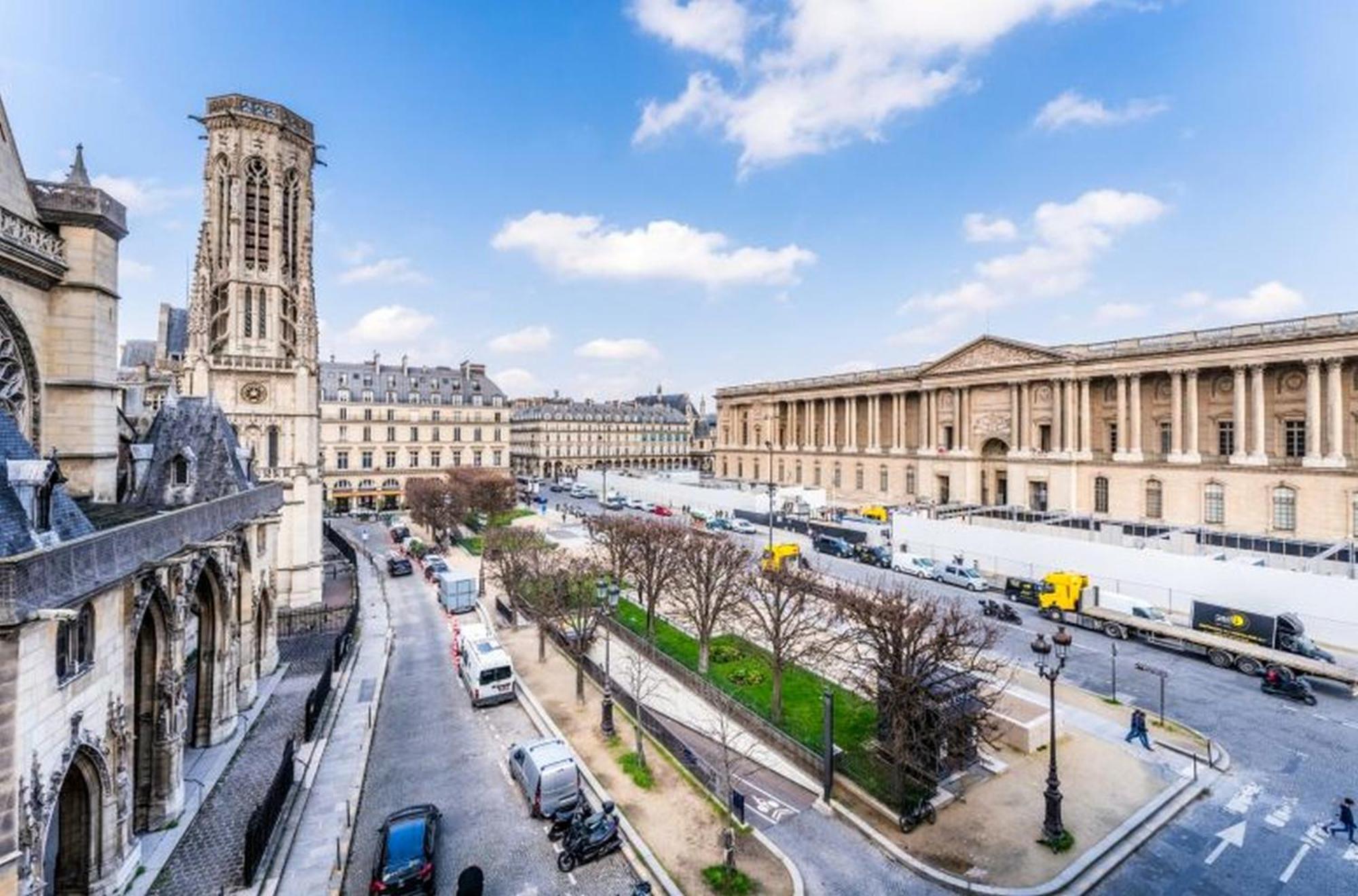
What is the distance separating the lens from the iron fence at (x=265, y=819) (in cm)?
1302

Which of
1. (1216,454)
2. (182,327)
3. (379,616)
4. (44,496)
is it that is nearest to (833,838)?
(44,496)

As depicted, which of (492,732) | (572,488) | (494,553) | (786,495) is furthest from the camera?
(572,488)

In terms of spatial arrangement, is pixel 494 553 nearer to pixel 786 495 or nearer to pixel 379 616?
pixel 379 616

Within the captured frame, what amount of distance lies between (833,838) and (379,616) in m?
27.1

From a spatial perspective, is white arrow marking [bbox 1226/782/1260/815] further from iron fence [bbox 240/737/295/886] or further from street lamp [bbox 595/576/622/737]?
iron fence [bbox 240/737/295/886]

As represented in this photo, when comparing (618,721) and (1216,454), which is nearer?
(618,721)

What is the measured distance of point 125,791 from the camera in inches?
512

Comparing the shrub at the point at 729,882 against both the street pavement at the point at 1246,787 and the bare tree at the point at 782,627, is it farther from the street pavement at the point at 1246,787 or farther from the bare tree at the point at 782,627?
the street pavement at the point at 1246,787

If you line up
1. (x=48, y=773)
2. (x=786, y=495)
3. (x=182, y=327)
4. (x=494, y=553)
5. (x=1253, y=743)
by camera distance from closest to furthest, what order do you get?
(x=48, y=773) → (x=1253, y=743) → (x=494, y=553) → (x=182, y=327) → (x=786, y=495)

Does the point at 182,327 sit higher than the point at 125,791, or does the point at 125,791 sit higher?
the point at 182,327

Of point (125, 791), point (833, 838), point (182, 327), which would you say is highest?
point (182, 327)

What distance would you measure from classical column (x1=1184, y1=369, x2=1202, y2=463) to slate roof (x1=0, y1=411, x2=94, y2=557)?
202 ft

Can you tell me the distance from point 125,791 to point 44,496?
6.26 metres

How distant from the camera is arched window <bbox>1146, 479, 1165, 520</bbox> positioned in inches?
1984
